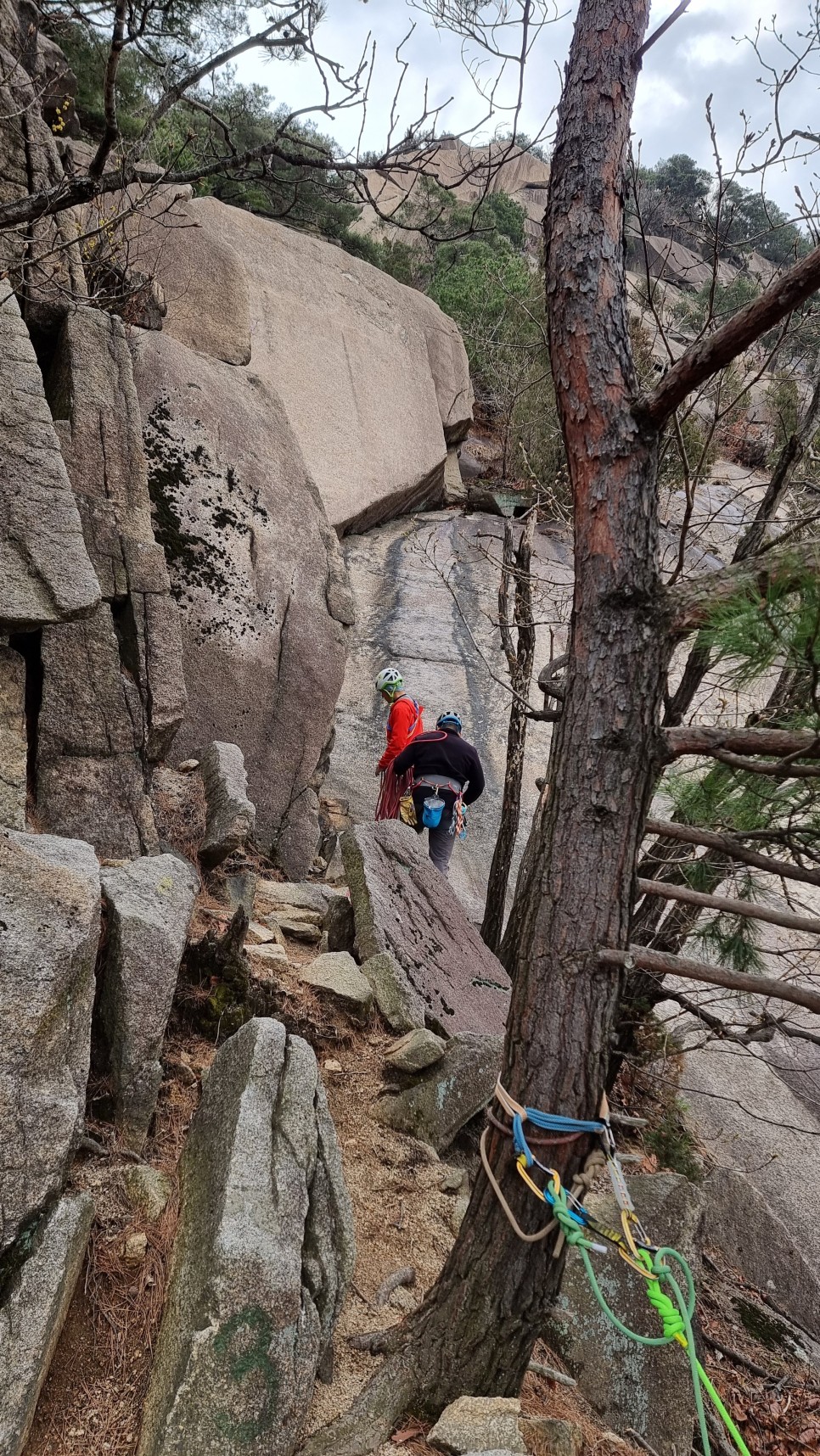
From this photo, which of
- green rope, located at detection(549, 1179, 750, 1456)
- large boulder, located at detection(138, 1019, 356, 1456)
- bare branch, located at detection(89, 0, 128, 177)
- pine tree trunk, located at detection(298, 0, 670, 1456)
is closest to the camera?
green rope, located at detection(549, 1179, 750, 1456)

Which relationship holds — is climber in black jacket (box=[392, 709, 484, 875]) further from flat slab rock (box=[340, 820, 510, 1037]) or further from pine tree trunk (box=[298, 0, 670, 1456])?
pine tree trunk (box=[298, 0, 670, 1456])

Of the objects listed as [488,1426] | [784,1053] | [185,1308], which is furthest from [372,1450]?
[784,1053]

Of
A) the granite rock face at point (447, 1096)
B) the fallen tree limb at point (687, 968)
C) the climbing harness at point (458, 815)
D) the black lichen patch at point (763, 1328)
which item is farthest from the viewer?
the climbing harness at point (458, 815)

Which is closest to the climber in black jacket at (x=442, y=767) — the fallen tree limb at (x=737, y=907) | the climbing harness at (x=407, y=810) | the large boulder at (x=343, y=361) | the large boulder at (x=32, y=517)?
the climbing harness at (x=407, y=810)

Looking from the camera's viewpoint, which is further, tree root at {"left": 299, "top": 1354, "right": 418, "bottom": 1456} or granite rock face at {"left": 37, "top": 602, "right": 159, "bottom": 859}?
granite rock face at {"left": 37, "top": 602, "right": 159, "bottom": 859}

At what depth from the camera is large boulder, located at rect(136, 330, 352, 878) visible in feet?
24.8

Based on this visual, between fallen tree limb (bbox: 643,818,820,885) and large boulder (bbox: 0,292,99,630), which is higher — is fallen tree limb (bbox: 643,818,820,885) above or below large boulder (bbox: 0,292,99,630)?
below

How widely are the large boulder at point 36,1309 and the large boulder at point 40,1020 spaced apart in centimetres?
9

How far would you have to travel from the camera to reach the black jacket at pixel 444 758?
24.9 ft

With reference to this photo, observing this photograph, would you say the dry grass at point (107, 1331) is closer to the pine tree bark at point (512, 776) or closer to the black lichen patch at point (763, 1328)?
the black lichen patch at point (763, 1328)

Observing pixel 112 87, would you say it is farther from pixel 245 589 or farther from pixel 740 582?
pixel 245 589

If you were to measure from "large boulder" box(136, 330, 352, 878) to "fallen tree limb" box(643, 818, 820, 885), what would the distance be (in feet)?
16.5

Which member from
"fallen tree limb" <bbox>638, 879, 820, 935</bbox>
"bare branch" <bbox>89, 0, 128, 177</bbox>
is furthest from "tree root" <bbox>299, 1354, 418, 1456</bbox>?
"bare branch" <bbox>89, 0, 128, 177</bbox>

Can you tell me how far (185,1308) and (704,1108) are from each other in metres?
5.76
